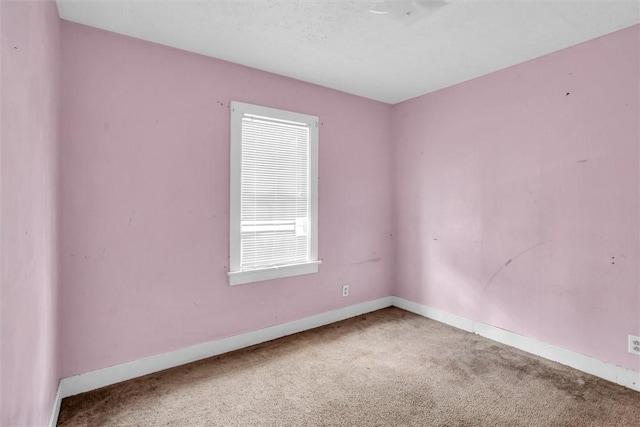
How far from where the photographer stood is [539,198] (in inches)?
108

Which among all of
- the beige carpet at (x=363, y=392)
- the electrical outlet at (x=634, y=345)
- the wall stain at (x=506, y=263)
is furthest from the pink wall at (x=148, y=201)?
the electrical outlet at (x=634, y=345)

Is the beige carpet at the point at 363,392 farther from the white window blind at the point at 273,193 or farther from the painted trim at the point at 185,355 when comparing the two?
the white window blind at the point at 273,193

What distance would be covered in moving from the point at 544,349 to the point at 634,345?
593 millimetres

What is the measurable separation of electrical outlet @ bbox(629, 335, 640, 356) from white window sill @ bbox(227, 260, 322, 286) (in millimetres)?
2460

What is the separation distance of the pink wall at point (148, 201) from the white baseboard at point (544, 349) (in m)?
1.53

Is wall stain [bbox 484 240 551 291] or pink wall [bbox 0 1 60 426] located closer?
pink wall [bbox 0 1 60 426]

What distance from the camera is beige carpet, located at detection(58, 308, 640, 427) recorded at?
6.45ft

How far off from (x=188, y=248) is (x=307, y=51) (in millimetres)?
1863

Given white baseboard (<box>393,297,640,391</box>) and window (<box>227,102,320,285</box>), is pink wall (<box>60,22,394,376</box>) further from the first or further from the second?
white baseboard (<box>393,297,640,391</box>)

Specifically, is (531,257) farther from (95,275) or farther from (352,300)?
(95,275)

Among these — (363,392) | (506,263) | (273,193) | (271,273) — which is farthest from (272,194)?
(506,263)

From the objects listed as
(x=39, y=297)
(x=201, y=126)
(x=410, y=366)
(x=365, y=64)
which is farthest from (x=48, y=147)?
(x=410, y=366)

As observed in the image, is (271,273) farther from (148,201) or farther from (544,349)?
(544,349)

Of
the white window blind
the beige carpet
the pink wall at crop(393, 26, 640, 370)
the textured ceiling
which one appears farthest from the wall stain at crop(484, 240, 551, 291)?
the white window blind
